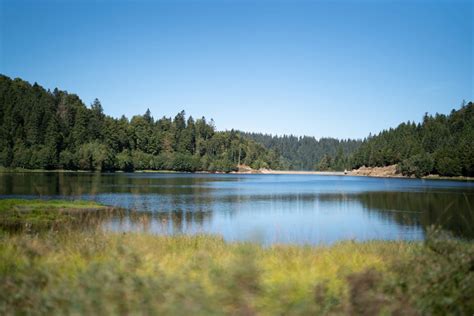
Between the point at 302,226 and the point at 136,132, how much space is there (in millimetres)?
167260

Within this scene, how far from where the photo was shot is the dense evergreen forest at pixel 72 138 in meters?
132

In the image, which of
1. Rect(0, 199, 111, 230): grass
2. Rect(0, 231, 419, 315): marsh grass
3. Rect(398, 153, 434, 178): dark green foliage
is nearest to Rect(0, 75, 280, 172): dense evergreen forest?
Rect(398, 153, 434, 178): dark green foliage

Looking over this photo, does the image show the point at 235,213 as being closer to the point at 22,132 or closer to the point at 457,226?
the point at 457,226

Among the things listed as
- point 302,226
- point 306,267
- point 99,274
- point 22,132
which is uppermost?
point 22,132

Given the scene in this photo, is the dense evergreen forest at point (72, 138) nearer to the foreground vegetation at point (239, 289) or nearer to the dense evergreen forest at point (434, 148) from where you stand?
the dense evergreen forest at point (434, 148)

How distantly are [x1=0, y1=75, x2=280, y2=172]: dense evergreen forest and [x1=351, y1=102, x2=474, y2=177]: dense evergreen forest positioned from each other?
73935 mm

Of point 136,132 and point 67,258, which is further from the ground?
point 136,132

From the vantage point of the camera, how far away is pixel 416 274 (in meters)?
6.49

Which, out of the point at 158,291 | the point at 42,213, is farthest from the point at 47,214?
the point at 158,291

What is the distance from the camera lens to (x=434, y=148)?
169 meters

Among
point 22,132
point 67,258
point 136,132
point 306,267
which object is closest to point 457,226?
point 306,267

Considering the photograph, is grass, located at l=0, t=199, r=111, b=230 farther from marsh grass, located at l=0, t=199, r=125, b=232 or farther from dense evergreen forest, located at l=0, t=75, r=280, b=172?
dense evergreen forest, located at l=0, t=75, r=280, b=172

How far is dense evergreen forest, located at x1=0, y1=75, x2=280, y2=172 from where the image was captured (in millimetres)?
131750

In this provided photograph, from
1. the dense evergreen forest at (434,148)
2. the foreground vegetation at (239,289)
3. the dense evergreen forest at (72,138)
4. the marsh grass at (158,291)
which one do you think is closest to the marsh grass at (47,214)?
the marsh grass at (158,291)
